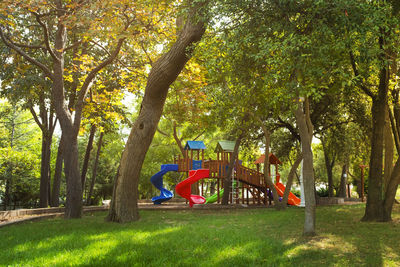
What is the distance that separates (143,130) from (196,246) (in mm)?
5111

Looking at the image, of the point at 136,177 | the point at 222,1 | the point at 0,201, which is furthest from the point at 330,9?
the point at 0,201

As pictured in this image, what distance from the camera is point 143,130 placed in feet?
35.7

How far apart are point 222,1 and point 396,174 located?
24.8ft

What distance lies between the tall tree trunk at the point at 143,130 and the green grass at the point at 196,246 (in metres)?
1.51

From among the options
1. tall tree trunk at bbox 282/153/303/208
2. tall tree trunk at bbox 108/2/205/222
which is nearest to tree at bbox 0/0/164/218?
tall tree trunk at bbox 108/2/205/222

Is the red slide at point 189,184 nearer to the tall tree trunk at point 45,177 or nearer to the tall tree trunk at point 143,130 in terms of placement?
the tall tree trunk at point 45,177

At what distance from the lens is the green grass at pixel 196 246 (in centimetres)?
554

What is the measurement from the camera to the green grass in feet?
18.2

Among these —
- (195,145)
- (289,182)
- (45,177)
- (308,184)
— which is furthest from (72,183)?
(195,145)

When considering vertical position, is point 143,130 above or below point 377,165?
above

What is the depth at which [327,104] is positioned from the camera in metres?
18.5

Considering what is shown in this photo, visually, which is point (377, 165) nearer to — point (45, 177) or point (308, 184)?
point (308, 184)

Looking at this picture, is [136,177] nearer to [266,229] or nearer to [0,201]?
[266,229]

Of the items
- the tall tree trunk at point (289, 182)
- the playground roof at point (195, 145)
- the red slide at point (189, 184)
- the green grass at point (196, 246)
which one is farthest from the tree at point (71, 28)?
the playground roof at point (195, 145)
